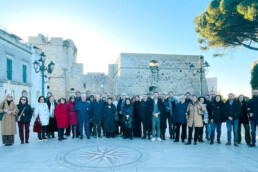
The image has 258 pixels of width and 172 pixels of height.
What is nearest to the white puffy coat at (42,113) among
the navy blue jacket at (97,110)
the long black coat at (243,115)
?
the navy blue jacket at (97,110)

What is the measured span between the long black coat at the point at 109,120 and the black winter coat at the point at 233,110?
3.91 m

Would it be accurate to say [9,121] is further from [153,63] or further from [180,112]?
[153,63]

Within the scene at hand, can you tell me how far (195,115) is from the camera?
5336 mm

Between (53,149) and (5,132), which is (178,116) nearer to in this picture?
(53,149)

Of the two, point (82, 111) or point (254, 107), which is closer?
point (254, 107)

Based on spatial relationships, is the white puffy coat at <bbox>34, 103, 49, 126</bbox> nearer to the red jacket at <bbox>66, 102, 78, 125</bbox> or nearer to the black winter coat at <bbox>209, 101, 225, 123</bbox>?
the red jacket at <bbox>66, 102, 78, 125</bbox>

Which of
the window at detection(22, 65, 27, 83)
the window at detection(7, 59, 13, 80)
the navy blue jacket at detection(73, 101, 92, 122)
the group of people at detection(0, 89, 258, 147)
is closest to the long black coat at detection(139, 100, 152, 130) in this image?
the group of people at detection(0, 89, 258, 147)

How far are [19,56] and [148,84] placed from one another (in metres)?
14.5

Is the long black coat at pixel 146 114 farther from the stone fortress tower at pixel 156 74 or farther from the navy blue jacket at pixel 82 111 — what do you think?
the stone fortress tower at pixel 156 74

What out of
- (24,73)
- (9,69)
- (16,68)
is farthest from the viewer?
(24,73)

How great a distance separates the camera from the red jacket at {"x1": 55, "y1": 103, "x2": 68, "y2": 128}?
5969mm

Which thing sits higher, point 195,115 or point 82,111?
point 82,111

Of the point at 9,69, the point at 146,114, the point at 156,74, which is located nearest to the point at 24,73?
the point at 9,69

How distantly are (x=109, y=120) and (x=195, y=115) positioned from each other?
313 centimetres
